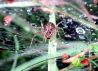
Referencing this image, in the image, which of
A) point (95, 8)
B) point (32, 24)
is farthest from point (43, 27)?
point (95, 8)

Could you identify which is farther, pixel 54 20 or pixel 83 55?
pixel 54 20

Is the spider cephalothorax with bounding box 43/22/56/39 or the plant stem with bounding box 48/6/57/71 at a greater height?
the spider cephalothorax with bounding box 43/22/56/39

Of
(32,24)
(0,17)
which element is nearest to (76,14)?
(32,24)

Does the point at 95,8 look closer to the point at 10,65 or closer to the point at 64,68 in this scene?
the point at 64,68

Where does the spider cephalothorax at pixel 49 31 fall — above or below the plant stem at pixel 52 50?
above

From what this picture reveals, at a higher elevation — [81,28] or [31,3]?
[31,3]

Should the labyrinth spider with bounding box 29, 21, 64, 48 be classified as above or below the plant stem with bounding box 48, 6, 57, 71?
above

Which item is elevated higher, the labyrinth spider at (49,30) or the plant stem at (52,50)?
the labyrinth spider at (49,30)

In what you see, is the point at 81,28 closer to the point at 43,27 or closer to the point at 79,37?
the point at 79,37

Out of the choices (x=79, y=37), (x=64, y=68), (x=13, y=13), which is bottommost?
(x=64, y=68)
